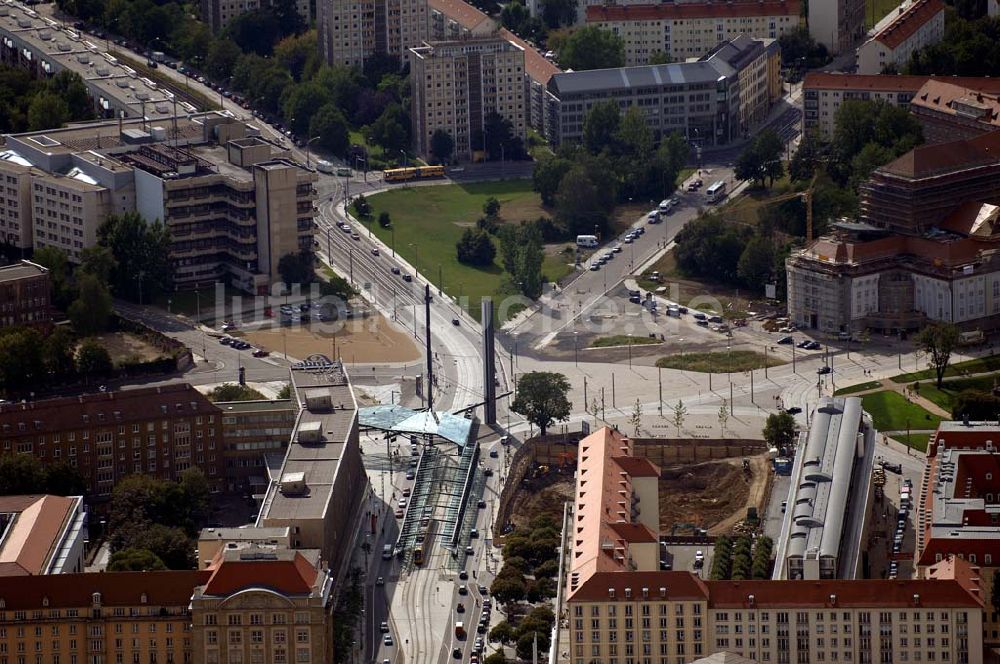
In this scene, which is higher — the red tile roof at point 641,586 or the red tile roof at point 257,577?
the red tile roof at point 257,577

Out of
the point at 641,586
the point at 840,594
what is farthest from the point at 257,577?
the point at 840,594

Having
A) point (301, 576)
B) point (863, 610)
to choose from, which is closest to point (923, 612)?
point (863, 610)

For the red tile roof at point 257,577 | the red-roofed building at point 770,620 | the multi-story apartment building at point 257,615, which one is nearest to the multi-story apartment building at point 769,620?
the red-roofed building at point 770,620

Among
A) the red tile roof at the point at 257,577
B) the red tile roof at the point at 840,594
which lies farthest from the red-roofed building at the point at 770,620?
the red tile roof at the point at 257,577

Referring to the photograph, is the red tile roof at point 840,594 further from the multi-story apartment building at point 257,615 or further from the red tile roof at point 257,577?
the red tile roof at point 257,577

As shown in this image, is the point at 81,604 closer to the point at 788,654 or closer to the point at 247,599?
the point at 247,599

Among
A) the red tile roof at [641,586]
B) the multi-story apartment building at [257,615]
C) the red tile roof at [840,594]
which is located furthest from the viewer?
the multi-story apartment building at [257,615]

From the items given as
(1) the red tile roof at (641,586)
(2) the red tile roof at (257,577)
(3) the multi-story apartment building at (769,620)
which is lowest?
(3) the multi-story apartment building at (769,620)

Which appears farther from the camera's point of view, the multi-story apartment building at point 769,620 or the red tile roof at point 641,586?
the red tile roof at point 641,586

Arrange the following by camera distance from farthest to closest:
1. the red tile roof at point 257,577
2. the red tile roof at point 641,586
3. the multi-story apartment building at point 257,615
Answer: the red tile roof at point 257,577, the multi-story apartment building at point 257,615, the red tile roof at point 641,586
